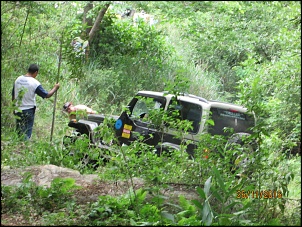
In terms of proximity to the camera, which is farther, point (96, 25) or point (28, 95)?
point (96, 25)

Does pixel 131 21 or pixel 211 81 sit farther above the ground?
pixel 131 21

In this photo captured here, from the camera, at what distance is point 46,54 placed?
32.8ft

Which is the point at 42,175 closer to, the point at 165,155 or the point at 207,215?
the point at 165,155

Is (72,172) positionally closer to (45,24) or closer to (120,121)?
(120,121)

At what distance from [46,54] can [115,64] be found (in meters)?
5.04

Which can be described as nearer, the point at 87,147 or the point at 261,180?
the point at 261,180

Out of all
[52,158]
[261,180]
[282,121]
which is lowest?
[52,158]

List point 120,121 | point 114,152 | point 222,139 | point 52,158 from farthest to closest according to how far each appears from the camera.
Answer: point 120,121 < point 52,158 < point 114,152 < point 222,139

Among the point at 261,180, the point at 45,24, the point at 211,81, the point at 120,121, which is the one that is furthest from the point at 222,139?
the point at 211,81

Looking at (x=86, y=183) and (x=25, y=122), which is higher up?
Answer: (x=25, y=122)
